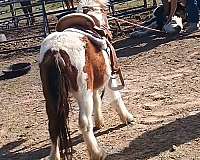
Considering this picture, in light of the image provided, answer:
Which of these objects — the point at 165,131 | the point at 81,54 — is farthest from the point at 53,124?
the point at 165,131

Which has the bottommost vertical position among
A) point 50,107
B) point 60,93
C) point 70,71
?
point 50,107

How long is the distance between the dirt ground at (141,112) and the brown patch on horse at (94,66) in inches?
26.4

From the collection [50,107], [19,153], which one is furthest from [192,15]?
[50,107]

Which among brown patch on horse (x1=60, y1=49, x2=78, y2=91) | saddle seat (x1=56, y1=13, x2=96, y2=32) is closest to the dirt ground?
brown patch on horse (x1=60, y1=49, x2=78, y2=91)

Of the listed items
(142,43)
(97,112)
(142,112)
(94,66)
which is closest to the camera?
(94,66)

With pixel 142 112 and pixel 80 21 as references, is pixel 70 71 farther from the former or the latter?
pixel 142 112

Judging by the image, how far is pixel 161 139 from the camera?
4.87 meters

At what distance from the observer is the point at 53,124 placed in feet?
14.3

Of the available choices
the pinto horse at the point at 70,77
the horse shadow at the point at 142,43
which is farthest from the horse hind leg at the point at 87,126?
the horse shadow at the point at 142,43

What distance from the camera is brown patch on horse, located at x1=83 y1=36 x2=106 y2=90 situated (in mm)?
4609

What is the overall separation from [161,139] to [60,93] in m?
1.25

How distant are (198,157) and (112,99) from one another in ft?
5.21

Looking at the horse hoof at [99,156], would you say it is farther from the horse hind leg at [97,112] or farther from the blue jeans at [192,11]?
the blue jeans at [192,11]

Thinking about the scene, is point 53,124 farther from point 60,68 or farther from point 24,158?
point 24,158
